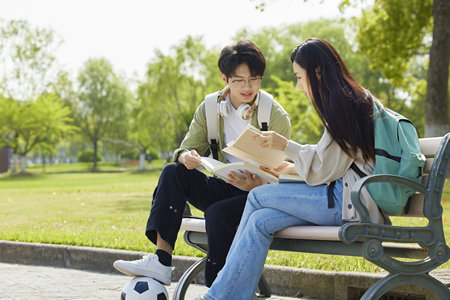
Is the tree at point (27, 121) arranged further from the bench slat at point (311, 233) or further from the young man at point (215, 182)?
the bench slat at point (311, 233)

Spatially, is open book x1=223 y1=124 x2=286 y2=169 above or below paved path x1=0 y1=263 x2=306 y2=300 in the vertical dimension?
above

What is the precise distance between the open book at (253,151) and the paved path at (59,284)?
159 cm

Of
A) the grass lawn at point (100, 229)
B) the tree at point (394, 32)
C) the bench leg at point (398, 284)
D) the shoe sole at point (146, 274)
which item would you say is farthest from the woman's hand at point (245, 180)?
the tree at point (394, 32)

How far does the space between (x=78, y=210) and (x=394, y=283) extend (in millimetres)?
9384

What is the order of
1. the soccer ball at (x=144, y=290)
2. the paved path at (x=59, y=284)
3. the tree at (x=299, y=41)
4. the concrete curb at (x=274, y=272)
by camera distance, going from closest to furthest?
the soccer ball at (x=144, y=290) → the concrete curb at (x=274, y=272) → the paved path at (x=59, y=284) → the tree at (x=299, y=41)

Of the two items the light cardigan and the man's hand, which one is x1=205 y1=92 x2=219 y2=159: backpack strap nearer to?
the man's hand

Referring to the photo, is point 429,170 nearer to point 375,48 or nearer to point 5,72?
point 375,48

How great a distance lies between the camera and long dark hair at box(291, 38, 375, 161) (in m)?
2.87

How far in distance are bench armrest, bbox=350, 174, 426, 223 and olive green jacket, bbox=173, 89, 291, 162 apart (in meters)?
1.30

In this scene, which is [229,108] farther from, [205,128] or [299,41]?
[299,41]

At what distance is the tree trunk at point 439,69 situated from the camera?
591 inches

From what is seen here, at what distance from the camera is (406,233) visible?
9.15 ft

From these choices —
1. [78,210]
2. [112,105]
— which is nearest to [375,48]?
[78,210]

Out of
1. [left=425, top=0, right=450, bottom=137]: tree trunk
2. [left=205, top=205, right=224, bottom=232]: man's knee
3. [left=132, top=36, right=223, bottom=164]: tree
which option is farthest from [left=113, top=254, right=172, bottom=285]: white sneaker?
[left=132, top=36, right=223, bottom=164]: tree
